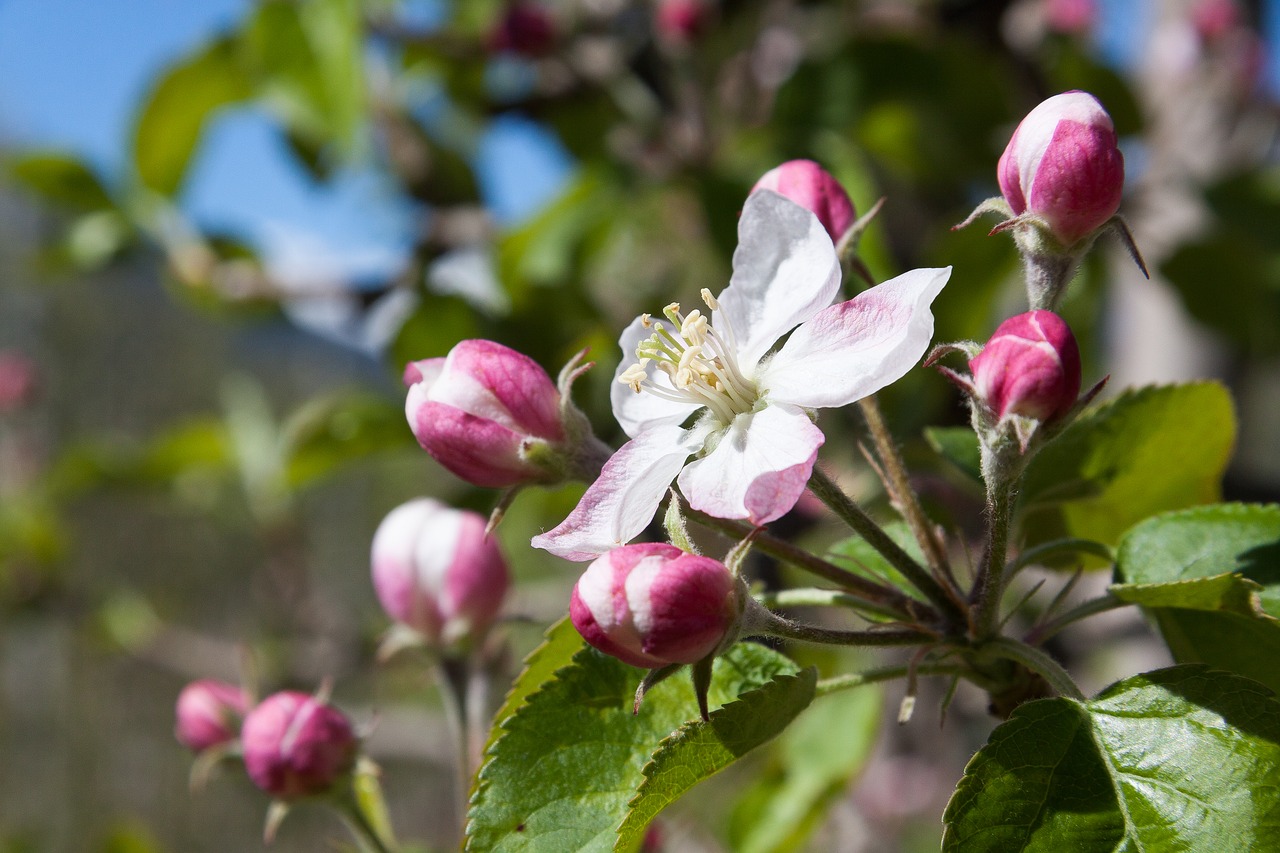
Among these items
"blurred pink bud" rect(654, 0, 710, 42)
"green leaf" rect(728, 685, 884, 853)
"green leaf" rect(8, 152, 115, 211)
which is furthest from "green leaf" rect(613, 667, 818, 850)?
"green leaf" rect(8, 152, 115, 211)

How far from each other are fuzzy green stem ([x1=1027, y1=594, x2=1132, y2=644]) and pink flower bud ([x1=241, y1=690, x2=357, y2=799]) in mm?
504

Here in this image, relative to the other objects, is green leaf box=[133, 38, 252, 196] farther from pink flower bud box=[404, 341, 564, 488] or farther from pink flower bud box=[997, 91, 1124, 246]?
pink flower bud box=[997, 91, 1124, 246]

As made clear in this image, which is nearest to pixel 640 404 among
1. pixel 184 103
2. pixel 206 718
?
pixel 206 718

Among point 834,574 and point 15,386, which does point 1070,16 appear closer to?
point 834,574

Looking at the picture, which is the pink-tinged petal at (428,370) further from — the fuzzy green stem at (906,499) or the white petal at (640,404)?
the fuzzy green stem at (906,499)

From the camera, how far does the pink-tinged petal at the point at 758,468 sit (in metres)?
0.50

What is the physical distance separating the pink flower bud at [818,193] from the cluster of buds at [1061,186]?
113 mm

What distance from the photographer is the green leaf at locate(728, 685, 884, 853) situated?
46.6 inches

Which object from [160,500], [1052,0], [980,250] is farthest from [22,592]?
[1052,0]

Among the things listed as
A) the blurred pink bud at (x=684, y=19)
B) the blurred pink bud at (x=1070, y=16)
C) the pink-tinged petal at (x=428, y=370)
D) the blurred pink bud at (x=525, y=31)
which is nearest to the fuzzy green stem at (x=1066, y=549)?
the pink-tinged petal at (x=428, y=370)

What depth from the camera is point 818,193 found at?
69 centimetres

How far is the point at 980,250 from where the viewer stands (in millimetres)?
1307

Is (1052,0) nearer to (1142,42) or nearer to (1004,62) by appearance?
(1004,62)

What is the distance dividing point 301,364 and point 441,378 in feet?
14.3
